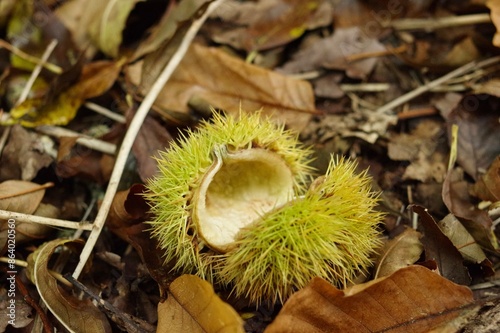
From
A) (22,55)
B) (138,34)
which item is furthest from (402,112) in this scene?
(22,55)

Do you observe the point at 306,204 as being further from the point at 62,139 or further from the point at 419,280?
the point at 62,139

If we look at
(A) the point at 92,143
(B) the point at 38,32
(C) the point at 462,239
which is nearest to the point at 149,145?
(A) the point at 92,143

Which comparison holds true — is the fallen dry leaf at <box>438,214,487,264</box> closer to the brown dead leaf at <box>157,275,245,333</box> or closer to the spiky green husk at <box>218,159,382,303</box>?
the spiky green husk at <box>218,159,382,303</box>

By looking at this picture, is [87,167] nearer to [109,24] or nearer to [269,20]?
[109,24]

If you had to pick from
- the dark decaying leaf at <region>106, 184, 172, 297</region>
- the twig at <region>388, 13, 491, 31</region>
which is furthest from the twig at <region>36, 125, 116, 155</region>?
the twig at <region>388, 13, 491, 31</region>

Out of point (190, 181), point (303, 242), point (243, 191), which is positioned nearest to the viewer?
point (303, 242)

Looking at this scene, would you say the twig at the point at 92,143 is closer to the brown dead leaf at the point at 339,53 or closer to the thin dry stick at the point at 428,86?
the brown dead leaf at the point at 339,53

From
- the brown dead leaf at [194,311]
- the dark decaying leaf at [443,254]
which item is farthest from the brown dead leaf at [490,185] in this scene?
the brown dead leaf at [194,311]
